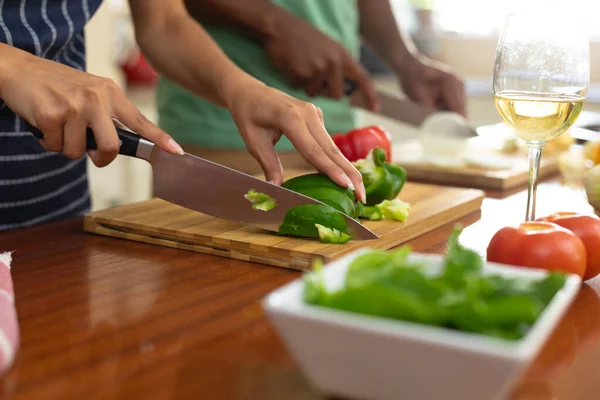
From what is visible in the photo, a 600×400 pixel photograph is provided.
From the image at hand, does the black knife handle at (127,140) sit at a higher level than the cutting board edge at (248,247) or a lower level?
higher

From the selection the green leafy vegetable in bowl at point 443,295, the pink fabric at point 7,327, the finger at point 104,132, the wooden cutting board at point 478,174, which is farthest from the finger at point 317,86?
the green leafy vegetable in bowl at point 443,295

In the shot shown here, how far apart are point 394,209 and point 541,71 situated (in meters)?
0.32

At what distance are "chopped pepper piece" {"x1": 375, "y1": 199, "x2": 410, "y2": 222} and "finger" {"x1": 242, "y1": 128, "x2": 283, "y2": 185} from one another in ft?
0.56

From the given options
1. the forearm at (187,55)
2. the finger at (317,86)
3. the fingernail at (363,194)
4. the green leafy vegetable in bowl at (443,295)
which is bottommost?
the fingernail at (363,194)

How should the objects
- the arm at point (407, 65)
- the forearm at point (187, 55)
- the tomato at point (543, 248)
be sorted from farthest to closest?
the arm at point (407, 65), the forearm at point (187, 55), the tomato at point (543, 248)

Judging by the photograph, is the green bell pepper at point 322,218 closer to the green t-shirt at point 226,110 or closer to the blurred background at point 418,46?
the green t-shirt at point 226,110

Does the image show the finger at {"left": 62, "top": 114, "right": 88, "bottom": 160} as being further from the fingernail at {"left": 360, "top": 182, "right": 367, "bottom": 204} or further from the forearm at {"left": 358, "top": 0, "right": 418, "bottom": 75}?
the forearm at {"left": 358, "top": 0, "right": 418, "bottom": 75}

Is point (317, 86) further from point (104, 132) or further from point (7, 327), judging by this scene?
point (7, 327)

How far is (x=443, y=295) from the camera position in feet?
1.92

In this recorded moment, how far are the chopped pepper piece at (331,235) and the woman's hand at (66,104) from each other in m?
0.25

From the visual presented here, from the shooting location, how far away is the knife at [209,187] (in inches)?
42.6

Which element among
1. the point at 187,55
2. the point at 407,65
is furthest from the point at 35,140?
the point at 407,65

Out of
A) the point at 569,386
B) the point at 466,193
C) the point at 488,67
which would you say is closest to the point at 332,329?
the point at 569,386

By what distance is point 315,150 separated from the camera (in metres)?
1.18
